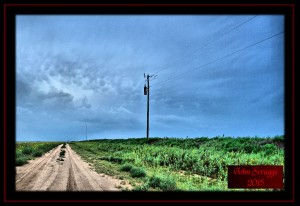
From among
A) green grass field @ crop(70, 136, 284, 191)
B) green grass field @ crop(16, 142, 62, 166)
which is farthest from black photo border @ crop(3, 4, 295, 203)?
green grass field @ crop(16, 142, 62, 166)

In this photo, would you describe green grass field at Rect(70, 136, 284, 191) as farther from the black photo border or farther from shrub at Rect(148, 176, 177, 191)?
the black photo border
